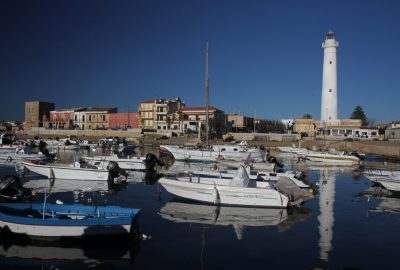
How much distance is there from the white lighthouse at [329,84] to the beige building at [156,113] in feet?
155

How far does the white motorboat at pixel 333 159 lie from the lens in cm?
5212

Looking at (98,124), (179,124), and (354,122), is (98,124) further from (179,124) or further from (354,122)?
(354,122)

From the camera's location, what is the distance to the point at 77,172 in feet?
98.5

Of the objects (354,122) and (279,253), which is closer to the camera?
(279,253)

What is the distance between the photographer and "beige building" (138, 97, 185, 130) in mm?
117250

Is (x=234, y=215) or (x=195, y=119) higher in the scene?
(x=195, y=119)

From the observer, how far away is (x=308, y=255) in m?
13.9

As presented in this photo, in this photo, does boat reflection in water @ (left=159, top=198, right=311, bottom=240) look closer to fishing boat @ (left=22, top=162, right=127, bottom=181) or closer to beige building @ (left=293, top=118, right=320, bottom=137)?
fishing boat @ (left=22, top=162, right=127, bottom=181)

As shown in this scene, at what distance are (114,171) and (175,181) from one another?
367 inches

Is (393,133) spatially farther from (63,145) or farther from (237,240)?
(237,240)

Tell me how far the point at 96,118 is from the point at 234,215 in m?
121

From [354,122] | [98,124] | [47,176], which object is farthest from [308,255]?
[98,124]

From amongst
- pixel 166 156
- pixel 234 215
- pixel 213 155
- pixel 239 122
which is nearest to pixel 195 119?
pixel 239 122

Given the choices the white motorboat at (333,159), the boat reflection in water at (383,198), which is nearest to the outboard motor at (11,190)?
the boat reflection in water at (383,198)
